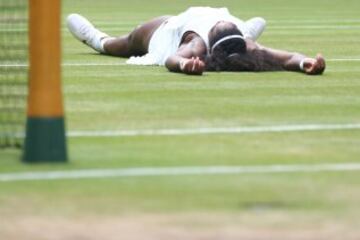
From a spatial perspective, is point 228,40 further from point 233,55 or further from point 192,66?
point 192,66

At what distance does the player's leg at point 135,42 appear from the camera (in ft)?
52.1

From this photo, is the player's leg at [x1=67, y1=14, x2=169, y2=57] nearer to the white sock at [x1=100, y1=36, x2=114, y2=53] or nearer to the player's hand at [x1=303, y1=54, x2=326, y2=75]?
the white sock at [x1=100, y1=36, x2=114, y2=53]

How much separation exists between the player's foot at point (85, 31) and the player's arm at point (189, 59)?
2699 millimetres

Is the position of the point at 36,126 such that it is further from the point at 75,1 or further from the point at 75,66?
the point at 75,1

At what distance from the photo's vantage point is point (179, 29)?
15.1 m

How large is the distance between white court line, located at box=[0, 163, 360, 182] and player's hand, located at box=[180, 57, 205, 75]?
5925 mm

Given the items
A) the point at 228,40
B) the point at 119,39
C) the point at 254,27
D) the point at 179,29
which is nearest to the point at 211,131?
the point at 228,40

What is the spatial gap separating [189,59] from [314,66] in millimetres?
1277

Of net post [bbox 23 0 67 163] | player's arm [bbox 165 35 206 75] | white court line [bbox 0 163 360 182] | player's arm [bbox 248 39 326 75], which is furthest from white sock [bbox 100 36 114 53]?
white court line [bbox 0 163 360 182]

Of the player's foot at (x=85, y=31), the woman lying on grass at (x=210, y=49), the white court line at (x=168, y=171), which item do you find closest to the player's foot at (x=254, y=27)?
the woman lying on grass at (x=210, y=49)

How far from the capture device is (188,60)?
46.0ft

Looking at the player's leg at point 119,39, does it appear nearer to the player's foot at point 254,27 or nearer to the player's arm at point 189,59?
the player's foot at point 254,27

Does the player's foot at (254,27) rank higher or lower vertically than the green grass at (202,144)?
lower

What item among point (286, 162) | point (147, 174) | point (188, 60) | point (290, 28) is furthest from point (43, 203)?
point (290, 28)
